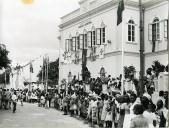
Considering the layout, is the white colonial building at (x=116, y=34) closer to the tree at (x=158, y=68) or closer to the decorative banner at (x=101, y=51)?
the decorative banner at (x=101, y=51)

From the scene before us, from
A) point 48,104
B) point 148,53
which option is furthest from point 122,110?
point 48,104

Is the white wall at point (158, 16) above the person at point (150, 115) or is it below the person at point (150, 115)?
above

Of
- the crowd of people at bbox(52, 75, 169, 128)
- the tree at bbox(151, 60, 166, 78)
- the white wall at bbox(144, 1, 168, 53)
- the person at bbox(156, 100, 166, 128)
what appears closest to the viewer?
the crowd of people at bbox(52, 75, 169, 128)

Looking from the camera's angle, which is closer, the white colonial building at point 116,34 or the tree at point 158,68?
the tree at point 158,68

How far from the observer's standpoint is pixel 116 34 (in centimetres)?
2850

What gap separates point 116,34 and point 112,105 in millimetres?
15153

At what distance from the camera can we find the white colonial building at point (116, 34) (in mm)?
27281

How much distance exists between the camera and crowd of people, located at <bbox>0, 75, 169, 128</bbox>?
800 centimetres

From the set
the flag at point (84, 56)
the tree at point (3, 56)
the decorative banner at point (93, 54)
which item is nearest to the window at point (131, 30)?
the decorative banner at point (93, 54)

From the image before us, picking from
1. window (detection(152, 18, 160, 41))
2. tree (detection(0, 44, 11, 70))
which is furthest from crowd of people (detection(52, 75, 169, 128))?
window (detection(152, 18, 160, 41))

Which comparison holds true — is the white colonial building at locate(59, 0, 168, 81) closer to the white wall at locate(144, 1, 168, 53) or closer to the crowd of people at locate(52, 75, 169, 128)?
the white wall at locate(144, 1, 168, 53)

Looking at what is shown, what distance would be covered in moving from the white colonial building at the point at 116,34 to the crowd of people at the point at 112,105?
304 cm

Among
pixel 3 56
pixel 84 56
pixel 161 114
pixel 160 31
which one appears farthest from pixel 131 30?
pixel 161 114

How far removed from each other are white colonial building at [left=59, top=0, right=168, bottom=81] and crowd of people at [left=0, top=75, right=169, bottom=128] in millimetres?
3039
